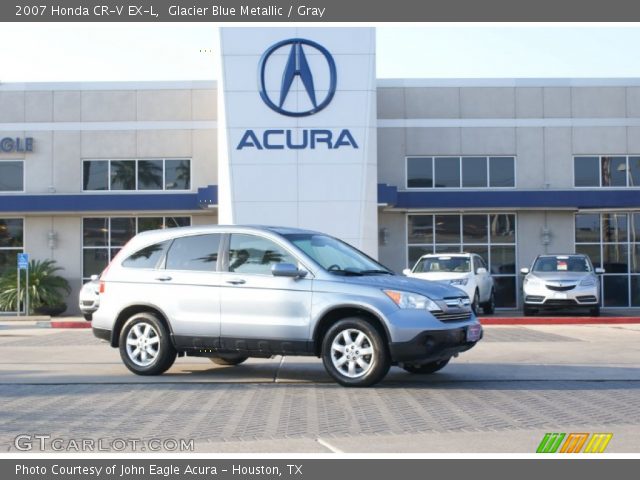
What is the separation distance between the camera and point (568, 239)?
28719 millimetres

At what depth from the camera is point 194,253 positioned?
11.3 metres

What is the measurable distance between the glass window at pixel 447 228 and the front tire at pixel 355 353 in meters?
19.1

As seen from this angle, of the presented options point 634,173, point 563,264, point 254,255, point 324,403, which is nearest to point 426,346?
point 324,403

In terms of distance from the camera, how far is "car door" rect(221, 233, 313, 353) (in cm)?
1045

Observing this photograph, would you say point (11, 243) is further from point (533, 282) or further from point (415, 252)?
point (533, 282)

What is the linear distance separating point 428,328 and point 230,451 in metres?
3.69

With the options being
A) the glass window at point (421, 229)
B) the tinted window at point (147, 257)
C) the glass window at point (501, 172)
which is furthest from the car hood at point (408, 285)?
the glass window at point (501, 172)

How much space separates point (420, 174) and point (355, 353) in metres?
19.5

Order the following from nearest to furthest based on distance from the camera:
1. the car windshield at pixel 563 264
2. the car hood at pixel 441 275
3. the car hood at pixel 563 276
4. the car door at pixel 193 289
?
the car door at pixel 193 289 → the car hood at pixel 441 275 → the car hood at pixel 563 276 → the car windshield at pixel 563 264

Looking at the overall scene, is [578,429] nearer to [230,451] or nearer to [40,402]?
[230,451]

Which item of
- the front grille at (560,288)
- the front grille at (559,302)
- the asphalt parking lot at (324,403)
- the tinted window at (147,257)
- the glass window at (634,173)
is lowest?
the asphalt parking lot at (324,403)

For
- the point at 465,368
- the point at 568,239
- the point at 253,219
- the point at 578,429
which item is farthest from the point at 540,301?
the point at 578,429

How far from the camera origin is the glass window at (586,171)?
2905 centimetres

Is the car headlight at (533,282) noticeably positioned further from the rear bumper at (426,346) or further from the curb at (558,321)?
the rear bumper at (426,346)
